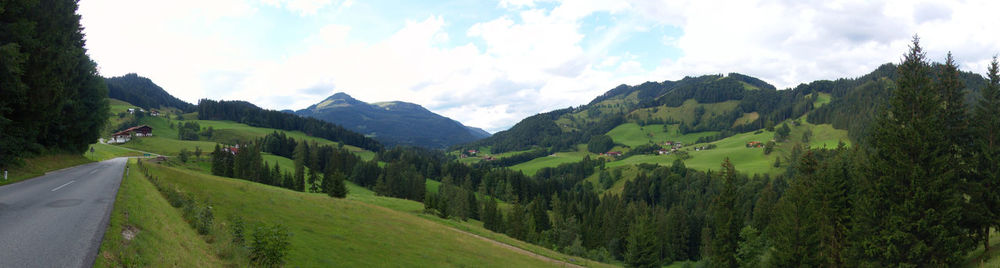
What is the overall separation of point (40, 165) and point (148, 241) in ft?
108

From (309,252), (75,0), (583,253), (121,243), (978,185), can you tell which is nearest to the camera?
(121,243)

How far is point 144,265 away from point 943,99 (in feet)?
142

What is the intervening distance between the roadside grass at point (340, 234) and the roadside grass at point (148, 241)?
3899mm

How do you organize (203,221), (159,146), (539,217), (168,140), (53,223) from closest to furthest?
(53,223)
(203,221)
(539,217)
(159,146)
(168,140)

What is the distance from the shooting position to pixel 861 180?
107ft

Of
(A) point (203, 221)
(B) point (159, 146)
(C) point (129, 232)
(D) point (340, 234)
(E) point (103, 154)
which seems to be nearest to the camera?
(C) point (129, 232)

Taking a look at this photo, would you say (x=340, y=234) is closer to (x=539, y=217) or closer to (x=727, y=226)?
(x=727, y=226)

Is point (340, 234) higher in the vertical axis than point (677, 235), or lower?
higher

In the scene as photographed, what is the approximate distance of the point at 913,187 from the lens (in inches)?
981

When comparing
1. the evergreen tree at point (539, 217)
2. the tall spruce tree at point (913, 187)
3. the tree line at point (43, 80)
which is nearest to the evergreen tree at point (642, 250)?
the evergreen tree at point (539, 217)

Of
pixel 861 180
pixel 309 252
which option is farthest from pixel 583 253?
pixel 309 252

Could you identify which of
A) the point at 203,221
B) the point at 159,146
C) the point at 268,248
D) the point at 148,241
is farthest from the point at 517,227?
the point at 159,146

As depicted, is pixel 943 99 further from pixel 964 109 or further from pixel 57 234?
pixel 57 234

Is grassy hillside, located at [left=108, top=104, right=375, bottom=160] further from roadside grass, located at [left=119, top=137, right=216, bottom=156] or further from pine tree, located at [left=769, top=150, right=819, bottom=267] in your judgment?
pine tree, located at [left=769, top=150, right=819, bottom=267]
